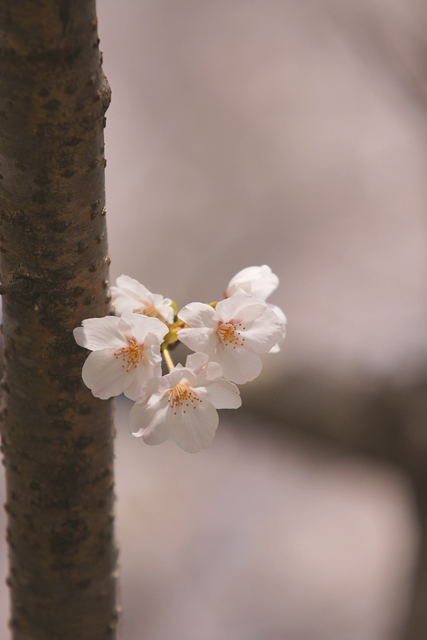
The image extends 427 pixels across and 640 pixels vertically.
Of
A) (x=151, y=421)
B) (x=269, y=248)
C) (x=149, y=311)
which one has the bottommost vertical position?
(x=151, y=421)

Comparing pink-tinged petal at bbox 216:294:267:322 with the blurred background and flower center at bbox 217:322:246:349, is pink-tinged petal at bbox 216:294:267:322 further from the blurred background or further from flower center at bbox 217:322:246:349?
the blurred background

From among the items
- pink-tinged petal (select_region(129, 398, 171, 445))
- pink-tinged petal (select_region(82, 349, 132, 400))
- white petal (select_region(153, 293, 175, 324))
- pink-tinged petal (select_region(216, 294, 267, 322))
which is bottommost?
pink-tinged petal (select_region(129, 398, 171, 445))

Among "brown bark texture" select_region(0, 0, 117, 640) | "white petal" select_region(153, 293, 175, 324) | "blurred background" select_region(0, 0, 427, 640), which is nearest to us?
"brown bark texture" select_region(0, 0, 117, 640)

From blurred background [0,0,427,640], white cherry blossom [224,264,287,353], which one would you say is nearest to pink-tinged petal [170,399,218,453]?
white cherry blossom [224,264,287,353]

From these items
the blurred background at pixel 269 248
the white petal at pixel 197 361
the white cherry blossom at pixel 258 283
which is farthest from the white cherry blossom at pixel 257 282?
the blurred background at pixel 269 248

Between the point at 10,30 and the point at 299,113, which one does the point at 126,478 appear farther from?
the point at 10,30

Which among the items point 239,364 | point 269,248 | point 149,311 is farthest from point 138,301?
point 269,248

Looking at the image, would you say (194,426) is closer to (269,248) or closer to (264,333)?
(264,333)

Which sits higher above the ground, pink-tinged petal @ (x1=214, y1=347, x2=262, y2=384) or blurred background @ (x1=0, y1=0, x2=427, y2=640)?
blurred background @ (x1=0, y1=0, x2=427, y2=640)
